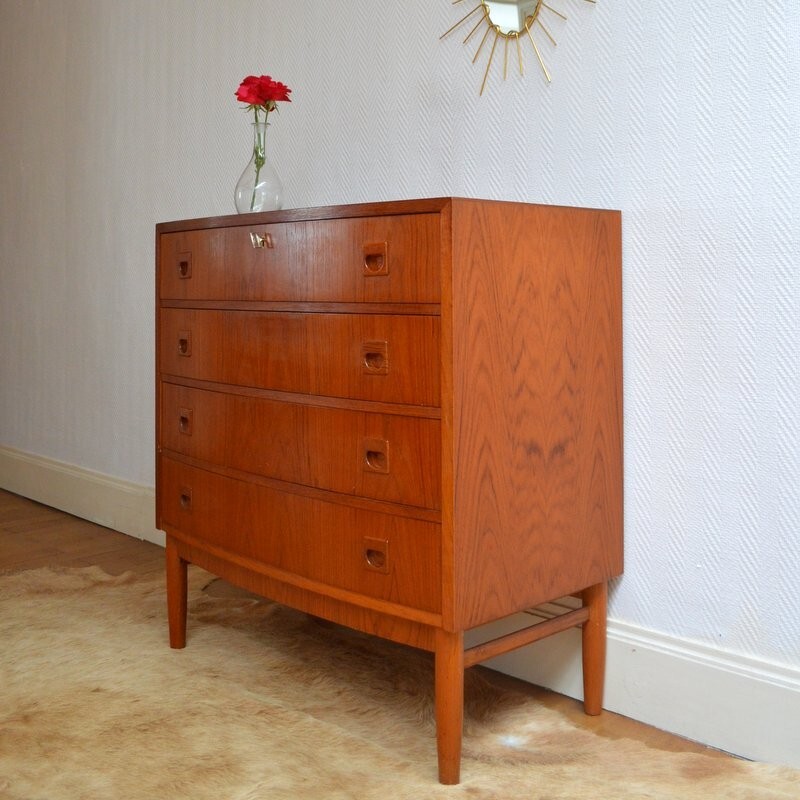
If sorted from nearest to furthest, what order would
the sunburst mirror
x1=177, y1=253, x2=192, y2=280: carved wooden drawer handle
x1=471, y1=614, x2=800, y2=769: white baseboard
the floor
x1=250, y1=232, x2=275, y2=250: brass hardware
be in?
x1=471, y1=614, x2=800, y2=769: white baseboard, x1=250, y1=232, x2=275, y2=250: brass hardware, the sunburst mirror, x1=177, y1=253, x2=192, y2=280: carved wooden drawer handle, the floor

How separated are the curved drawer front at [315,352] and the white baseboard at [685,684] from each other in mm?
Result: 687

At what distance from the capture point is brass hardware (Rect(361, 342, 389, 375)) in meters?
1.58

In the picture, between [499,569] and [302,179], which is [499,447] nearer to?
[499,569]

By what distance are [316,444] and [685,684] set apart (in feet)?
2.61

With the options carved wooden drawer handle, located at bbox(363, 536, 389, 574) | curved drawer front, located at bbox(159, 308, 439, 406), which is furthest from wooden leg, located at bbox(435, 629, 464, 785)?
curved drawer front, located at bbox(159, 308, 439, 406)

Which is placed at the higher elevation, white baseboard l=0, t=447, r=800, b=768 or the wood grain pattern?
the wood grain pattern

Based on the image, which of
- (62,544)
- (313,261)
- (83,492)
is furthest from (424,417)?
(83,492)

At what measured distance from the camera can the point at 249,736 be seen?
1728mm

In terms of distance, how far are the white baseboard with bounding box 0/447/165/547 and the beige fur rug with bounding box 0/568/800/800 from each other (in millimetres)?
766

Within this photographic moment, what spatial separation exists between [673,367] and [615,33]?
63 centimetres

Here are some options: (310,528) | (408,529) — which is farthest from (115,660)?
(408,529)

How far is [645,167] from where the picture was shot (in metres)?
1.77

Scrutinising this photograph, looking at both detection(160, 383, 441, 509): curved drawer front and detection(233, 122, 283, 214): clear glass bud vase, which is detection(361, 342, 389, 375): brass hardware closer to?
detection(160, 383, 441, 509): curved drawer front

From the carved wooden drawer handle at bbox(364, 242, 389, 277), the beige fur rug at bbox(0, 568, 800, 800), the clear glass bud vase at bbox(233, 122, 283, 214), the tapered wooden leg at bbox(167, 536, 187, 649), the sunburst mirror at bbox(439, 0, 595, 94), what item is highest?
the sunburst mirror at bbox(439, 0, 595, 94)
